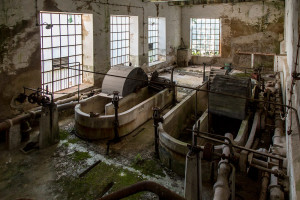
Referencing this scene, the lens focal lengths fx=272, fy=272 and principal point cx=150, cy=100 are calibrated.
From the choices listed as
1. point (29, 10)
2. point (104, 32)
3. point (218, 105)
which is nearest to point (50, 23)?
point (29, 10)

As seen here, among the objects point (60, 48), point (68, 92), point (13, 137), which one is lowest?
point (13, 137)

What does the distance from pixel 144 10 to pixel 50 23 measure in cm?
531

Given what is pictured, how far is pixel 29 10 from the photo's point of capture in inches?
292

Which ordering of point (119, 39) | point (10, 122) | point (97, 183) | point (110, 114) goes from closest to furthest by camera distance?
point (97, 183)
point (10, 122)
point (110, 114)
point (119, 39)

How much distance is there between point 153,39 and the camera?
14953 millimetres

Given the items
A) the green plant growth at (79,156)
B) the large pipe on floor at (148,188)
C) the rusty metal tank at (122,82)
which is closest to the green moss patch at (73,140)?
the green plant growth at (79,156)

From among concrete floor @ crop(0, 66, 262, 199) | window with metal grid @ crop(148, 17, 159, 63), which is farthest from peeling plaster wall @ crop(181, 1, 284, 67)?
concrete floor @ crop(0, 66, 262, 199)

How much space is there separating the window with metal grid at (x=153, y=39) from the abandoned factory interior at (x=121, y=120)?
1.44 metres

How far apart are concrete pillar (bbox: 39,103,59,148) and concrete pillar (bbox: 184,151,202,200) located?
3.94 metres

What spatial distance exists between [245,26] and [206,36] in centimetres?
245

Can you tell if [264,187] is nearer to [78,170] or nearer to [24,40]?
[78,170]

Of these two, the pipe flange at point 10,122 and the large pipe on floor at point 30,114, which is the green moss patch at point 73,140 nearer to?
the large pipe on floor at point 30,114

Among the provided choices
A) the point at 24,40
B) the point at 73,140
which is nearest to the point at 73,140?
the point at 73,140

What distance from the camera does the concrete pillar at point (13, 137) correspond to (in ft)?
21.1
